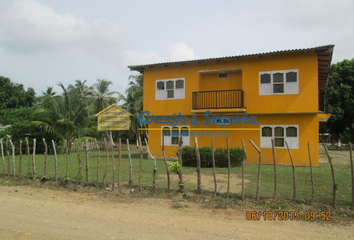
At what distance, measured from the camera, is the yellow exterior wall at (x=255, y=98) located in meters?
14.8

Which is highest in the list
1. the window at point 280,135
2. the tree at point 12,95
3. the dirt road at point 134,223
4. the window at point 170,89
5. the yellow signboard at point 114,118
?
the tree at point 12,95

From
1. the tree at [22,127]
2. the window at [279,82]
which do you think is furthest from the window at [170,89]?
the tree at [22,127]

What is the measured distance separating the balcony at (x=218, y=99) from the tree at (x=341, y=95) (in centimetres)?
1833

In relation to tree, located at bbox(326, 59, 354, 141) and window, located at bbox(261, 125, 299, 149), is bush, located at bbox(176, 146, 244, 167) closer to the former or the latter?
window, located at bbox(261, 125, 299, 149)

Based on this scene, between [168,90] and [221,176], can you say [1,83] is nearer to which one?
[168,90]

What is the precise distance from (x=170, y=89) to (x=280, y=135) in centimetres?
759

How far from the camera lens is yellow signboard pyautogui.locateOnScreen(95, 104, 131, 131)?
28.1 m

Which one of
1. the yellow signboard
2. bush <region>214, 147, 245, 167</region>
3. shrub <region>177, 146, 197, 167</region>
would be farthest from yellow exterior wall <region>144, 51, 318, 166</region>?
the yellow signboard

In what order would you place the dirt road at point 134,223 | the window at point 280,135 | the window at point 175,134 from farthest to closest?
the window at point 175,134
the window at point 280,135
the dirt road at point 134,223

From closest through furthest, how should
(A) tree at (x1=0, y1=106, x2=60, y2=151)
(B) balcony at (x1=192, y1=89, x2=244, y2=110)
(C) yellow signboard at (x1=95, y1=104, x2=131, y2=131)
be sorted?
(B) balcony at (x1=192, y1=89, x2=244, y2=110), (A) tree at (x1=0, y1=106, x2=60, y2=151), (C) yellow signboard at (x1=95, y1=104, x2=131, y2=131)

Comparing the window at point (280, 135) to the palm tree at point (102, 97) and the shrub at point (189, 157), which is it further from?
the palm tree at point (102, 97)
